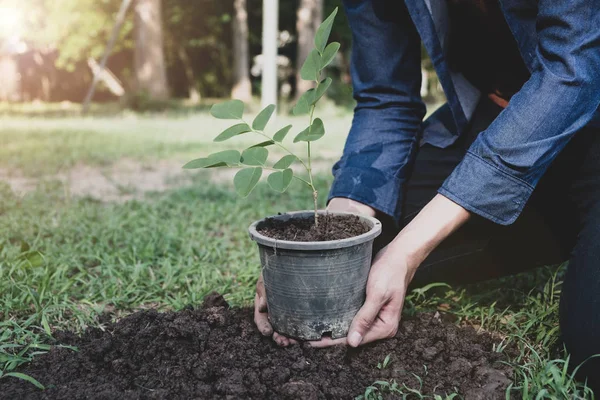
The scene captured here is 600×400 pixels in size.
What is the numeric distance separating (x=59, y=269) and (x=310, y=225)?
1120 millimetres

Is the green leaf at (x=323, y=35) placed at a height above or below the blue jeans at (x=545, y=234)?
above

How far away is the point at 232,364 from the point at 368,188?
0.74 metres

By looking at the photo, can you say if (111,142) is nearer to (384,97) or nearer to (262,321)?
(384,97)

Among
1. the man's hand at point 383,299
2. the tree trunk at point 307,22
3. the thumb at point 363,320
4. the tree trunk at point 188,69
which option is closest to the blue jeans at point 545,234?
the man's hand at point 383,299

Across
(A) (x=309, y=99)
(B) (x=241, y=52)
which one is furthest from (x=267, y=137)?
(B) (x=241, y=52)

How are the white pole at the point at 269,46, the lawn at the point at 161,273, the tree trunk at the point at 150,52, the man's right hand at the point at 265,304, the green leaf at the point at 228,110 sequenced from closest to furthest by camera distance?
the green leaf at the point at 228,110, the man's right hand at the point at 265,304, the lawn at the point at 161,273, the white pole at the point at 269,46, the tree trunk at the point at 150,52

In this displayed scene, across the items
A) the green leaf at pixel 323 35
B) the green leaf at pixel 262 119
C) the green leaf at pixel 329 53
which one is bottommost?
the green leaf at pixel 262 119

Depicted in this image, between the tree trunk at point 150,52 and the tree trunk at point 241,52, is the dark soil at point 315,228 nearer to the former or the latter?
the tree trunk at point 150,52

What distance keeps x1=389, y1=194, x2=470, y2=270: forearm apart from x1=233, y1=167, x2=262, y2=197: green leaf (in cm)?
44

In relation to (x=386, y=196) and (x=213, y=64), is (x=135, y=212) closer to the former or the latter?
(x=386, y=196)

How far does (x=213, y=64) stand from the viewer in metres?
23.3

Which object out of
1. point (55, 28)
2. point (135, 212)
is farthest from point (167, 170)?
point (55, 28)

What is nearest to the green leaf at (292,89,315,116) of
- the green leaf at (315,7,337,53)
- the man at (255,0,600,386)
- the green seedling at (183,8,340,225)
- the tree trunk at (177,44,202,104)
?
the green seedling at (183,8,340,225)

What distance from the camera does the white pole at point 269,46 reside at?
8117 mm
